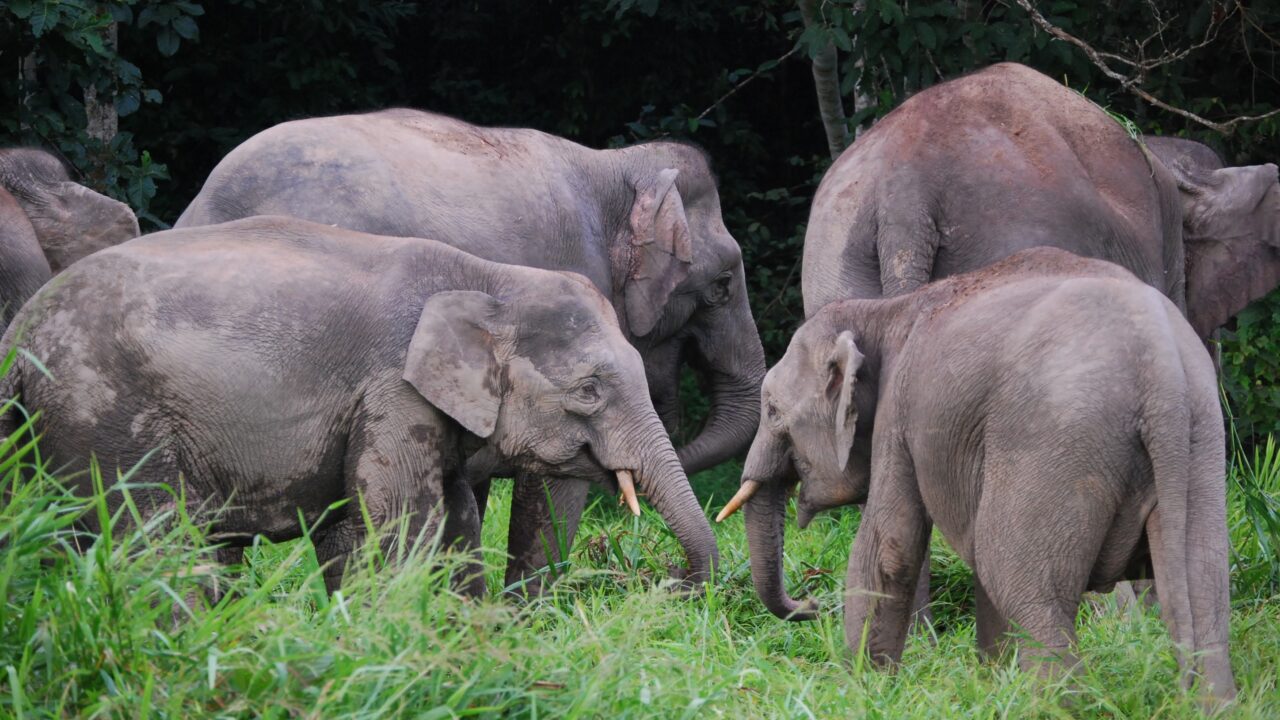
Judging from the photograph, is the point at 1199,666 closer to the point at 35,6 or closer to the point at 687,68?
the point at 35,6

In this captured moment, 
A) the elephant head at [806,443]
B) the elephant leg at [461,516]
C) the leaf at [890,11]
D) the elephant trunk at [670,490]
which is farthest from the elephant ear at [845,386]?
the leaf at [890,11]

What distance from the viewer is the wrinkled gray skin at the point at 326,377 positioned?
4703mm

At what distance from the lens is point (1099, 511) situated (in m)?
4.29

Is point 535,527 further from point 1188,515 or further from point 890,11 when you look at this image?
point 890,11

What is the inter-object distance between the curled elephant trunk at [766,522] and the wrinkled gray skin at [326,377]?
0.26m

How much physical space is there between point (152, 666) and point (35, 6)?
506 centimetres

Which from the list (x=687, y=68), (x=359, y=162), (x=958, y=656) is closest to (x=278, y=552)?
(x=359, y=162)

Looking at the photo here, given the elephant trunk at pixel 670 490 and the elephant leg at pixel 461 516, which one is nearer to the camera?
the elephant trunk at pixel 670 490

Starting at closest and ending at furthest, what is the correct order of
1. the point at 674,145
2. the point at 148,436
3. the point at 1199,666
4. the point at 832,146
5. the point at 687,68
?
the point at 1199,666 < the point at 148,436 < the point at 674,145 < the point at 832,146 < the point at 687,68

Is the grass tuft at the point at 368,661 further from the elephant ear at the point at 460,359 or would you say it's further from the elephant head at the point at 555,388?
the elephant ear at the point at 460,359

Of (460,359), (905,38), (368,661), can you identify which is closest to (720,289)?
(905,38)

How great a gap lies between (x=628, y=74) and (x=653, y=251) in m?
4.81

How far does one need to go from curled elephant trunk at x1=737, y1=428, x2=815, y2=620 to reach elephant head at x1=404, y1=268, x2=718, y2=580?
272 mm

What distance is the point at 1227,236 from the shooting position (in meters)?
7.20
